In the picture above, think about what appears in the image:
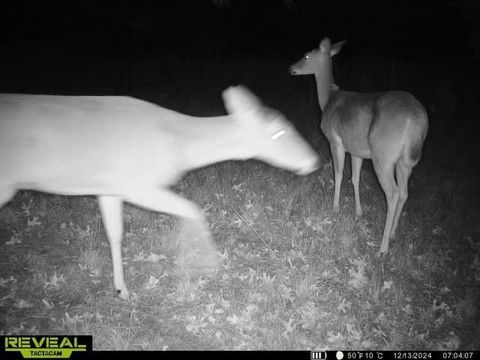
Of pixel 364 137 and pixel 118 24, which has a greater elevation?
pixel 118 24

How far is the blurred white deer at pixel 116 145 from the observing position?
2.96 meters

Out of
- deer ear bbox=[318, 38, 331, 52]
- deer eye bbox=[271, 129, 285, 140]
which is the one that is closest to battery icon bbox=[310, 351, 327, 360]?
deer eye bbox=[271, 129, 285, 140]

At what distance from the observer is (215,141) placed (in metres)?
3.57

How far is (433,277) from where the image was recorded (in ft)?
13.4

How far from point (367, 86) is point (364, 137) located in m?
7.56

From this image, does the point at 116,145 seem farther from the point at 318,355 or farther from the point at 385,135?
the point at 385,135

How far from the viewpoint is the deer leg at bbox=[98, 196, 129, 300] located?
3.56m

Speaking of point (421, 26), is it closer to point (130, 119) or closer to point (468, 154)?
point (468, 154)

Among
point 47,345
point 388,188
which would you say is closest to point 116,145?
point 47,345

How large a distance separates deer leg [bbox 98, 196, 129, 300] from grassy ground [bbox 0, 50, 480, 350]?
0.12 m

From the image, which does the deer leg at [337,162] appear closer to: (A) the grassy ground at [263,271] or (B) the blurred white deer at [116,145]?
(A) the grassy ground at [263,271]

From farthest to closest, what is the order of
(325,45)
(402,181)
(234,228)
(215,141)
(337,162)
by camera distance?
(325,45) → (337,162) → (234,228) → (402,181) → (215,141)

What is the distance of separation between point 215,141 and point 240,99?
0.46 meters

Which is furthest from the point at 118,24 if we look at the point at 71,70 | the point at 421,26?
the point at 421,26
